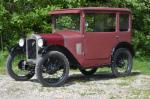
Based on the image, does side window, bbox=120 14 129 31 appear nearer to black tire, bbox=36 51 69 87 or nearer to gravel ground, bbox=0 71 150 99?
gravel ground, bbox=0 71 150 99

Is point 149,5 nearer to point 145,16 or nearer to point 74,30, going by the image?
→ point 145,16

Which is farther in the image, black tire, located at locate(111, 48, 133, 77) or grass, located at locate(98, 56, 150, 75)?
grass, located at locate(98, 56, 150, 75)

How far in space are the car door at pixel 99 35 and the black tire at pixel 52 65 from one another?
812 mm

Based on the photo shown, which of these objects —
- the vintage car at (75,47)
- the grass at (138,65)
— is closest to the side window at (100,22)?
the vintage car at (75,47)

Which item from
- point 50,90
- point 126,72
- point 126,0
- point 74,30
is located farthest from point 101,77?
point 126,0

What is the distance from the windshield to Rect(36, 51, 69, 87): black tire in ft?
3.61

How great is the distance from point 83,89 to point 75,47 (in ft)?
4.43

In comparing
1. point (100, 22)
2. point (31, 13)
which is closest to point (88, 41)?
point (100, 22)

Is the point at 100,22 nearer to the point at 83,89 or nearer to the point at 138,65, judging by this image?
the point at 83,89

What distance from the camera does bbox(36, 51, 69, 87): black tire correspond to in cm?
1079

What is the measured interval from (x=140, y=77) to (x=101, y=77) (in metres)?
1.02

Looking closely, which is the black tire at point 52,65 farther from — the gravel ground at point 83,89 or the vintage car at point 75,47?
the gravel ground at point 83,89

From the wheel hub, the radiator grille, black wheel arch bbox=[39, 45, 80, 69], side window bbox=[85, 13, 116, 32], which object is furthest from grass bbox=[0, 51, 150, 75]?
black wheel arch bbox=[39, 45, 80, 69]

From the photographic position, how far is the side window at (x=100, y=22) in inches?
470
